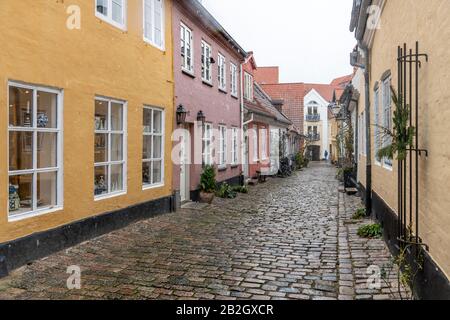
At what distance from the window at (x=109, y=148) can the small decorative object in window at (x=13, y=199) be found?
5.90 feet

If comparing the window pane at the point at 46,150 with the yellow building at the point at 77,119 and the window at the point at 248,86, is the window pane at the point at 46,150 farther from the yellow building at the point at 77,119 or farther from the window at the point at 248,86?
the window at the point at 248,86

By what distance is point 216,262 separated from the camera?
20.0 ft

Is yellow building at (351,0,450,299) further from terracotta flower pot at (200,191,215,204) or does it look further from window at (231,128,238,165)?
window at (231,128,238,165)

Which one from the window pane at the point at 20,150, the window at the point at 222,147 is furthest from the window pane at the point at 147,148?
the window at the point at 222,147

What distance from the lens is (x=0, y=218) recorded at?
529 cm

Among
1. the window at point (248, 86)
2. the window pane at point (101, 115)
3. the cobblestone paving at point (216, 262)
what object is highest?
the window at point (248, 86)

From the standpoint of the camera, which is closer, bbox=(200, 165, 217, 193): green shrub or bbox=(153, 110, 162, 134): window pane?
bbox=(153, 110, 162, 134): window pane

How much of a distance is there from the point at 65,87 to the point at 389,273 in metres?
5.12

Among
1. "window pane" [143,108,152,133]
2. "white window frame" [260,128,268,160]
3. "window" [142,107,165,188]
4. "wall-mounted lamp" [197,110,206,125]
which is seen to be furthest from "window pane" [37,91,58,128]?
"white window frame" [260,128,268,160]

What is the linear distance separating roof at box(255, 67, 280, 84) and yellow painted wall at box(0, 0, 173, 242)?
42.2 metres

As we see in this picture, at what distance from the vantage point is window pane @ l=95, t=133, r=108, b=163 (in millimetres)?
7594

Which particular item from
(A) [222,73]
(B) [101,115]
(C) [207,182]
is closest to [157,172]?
(C) [207,182]

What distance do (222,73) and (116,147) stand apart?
7.99 meters

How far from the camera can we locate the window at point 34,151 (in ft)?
18.6
